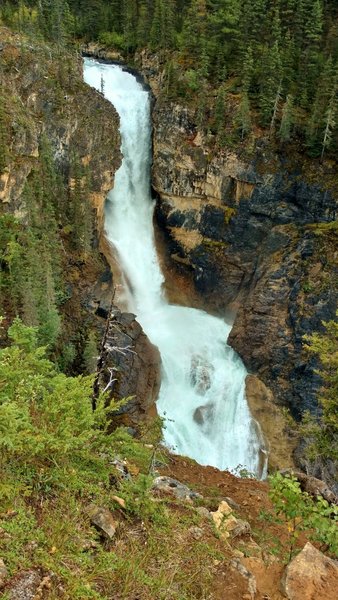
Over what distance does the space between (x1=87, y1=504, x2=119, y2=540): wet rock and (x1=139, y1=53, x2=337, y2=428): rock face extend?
25837 mm

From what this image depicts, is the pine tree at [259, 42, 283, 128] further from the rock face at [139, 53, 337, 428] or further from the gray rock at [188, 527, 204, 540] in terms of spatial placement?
the gray rock at [188, 527, 204, 540]

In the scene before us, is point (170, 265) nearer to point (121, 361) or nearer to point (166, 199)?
point (166, 199)

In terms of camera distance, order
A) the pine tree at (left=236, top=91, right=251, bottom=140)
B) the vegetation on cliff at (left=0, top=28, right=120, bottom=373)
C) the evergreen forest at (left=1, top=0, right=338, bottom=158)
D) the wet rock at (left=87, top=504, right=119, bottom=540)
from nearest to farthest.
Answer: the wet rock at (left=87, top=504, right=119, bottom=540) < the vegetation on cliff at (left=0, top=28, right=120, bottom=373) < the pine tree at (left=236, top=91, right=251, bottom=140) < the evergreen forest at (left=1, top=0, right=338, bottom=158)

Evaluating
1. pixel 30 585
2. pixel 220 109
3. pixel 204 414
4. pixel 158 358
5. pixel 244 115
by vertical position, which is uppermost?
pixel 220 109

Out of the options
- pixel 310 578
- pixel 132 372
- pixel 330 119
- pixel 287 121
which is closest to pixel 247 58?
pixel 287 121

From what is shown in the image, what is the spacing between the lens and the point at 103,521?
6879 millimetres

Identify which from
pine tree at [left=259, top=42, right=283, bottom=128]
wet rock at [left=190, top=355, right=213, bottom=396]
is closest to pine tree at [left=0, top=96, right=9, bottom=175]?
wet rock at [left=190, top=355, right=213, bottom=396]

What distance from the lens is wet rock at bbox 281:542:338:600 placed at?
7359mm

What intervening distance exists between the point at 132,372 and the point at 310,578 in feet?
68.8

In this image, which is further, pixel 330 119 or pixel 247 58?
pixel 247 58

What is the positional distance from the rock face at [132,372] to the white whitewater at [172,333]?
1170 mm

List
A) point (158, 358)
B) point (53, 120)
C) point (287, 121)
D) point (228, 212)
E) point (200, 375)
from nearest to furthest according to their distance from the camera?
point (158, 358) < point (200, 375) < point (53, 120) < point (287, 121) < point (228, 212)

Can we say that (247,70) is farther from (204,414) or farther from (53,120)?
(204,414)

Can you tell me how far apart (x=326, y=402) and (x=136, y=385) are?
1568 cm
